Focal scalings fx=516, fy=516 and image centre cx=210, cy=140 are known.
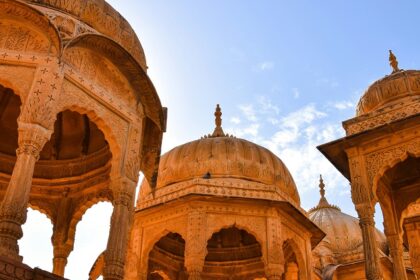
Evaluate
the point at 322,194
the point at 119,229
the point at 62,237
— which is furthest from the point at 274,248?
the point at 322,194

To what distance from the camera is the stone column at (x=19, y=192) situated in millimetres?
7832

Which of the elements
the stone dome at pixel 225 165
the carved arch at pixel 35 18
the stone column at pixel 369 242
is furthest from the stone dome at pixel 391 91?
the carved arch at pixel 35 18

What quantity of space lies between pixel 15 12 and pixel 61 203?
6151mm

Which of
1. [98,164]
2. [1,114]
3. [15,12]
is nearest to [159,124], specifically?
[98,164]

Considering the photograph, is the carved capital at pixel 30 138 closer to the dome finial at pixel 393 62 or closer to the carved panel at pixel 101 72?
the carved panel at pixel 101 72

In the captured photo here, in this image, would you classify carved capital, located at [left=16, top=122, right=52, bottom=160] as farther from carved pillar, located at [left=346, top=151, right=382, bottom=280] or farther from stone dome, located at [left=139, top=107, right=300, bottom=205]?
stone dome, located at [left=139, top=107, right=300, bottom=205]

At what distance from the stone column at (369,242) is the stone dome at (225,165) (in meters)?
4.92

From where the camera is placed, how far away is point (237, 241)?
20.4 m

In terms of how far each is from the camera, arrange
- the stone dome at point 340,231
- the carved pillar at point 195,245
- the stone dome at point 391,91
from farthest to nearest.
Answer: the stone dome at point 340,231
the carved pillar at point 195,245
the stone dome at point 391,91

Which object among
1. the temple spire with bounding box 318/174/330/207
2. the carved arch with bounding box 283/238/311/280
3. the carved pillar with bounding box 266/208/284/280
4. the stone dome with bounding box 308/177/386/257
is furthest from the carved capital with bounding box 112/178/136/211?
the temple spire with bounding box 318/174/330/207

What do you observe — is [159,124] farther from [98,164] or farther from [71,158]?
[71,158]

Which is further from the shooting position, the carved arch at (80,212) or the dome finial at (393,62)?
the dome finial at (393,62)

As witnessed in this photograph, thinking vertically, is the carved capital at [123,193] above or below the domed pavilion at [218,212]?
below

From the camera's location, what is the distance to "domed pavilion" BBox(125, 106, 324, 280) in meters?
15.7
